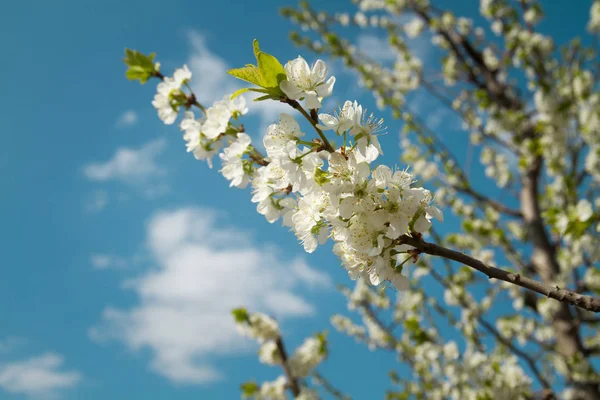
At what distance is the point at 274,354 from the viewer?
4215mm

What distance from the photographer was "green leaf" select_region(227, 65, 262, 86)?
1340 mm

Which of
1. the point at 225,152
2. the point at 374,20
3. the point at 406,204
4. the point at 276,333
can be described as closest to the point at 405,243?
the point at 406,204

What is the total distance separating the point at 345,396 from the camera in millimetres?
6355


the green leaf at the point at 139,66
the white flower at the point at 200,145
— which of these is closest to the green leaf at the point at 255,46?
the white flower at the point at 200,145

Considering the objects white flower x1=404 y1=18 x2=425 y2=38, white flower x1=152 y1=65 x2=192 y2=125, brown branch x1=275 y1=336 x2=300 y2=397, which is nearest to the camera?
white flower x1=152 y1=65 x2=192 y2=125

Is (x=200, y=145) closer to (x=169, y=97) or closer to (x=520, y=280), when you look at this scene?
(x=169, y=97)

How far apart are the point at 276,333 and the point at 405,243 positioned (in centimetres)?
311

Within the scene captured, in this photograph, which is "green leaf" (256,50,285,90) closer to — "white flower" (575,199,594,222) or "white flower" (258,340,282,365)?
"white flower" (575,199,594,222)

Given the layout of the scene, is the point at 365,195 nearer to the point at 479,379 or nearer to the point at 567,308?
the point at 479,379

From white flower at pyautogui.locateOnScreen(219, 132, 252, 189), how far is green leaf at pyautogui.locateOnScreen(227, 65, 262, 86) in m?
0.30

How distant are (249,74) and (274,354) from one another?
340 cm

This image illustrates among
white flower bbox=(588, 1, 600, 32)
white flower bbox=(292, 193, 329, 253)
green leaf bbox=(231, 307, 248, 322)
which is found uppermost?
white flower bbox=(588, 1, 600, 32)

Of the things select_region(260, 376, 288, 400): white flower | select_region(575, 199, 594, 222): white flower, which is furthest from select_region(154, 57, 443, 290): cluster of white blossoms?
select_region(260, 376, 288, 400): white flower

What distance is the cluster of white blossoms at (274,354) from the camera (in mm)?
4109
